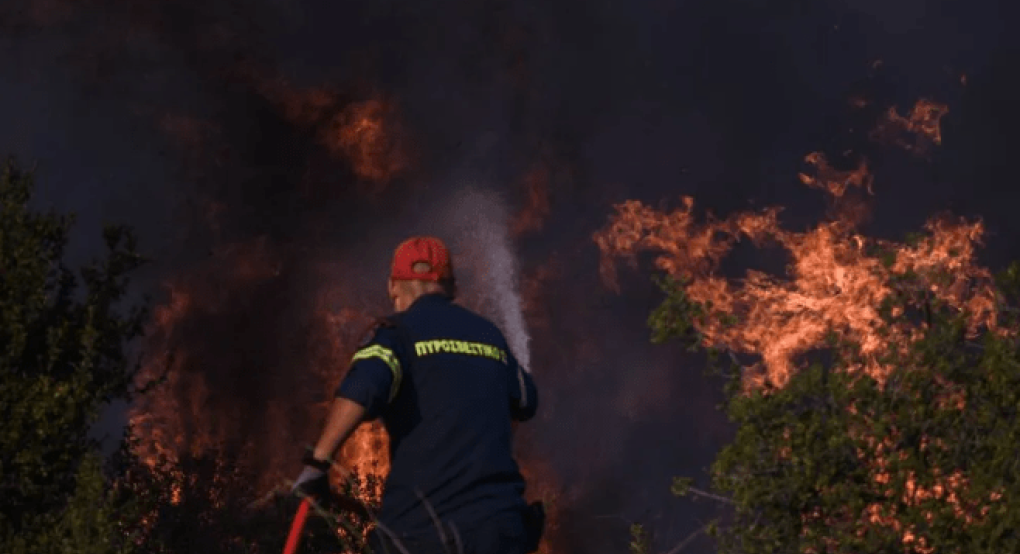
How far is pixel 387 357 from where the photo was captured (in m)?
6.03

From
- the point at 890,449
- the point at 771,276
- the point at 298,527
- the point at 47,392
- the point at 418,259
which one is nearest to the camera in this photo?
the point at 298,527

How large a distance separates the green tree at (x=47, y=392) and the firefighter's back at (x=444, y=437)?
209 cm

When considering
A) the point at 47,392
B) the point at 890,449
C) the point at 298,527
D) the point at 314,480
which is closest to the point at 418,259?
the point at 314,480

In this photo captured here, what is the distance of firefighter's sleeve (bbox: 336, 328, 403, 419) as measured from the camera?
589 cm

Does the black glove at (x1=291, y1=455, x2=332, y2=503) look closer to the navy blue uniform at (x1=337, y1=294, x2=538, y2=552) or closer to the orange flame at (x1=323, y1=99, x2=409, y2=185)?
the navy blue uniform at (x1=337, y1=294, x2=538, y2=552)

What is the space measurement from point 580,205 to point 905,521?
14.5 m

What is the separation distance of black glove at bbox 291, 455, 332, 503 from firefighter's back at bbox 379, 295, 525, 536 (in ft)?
1.21

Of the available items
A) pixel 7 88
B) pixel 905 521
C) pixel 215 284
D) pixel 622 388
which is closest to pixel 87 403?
pixel 905 521

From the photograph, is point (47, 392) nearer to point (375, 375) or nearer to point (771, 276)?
point (375, 375)

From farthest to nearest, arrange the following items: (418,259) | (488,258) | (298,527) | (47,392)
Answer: (488,258) < (47,392) < (418,259) < (298,527)

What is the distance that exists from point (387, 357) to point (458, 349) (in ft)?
1.36

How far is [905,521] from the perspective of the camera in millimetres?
6477

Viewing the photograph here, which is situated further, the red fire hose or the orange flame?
the orange flame

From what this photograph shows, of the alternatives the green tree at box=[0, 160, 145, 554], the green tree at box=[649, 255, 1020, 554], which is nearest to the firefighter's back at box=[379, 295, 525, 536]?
the green tree at box=[649, 255, 1020, 554]
